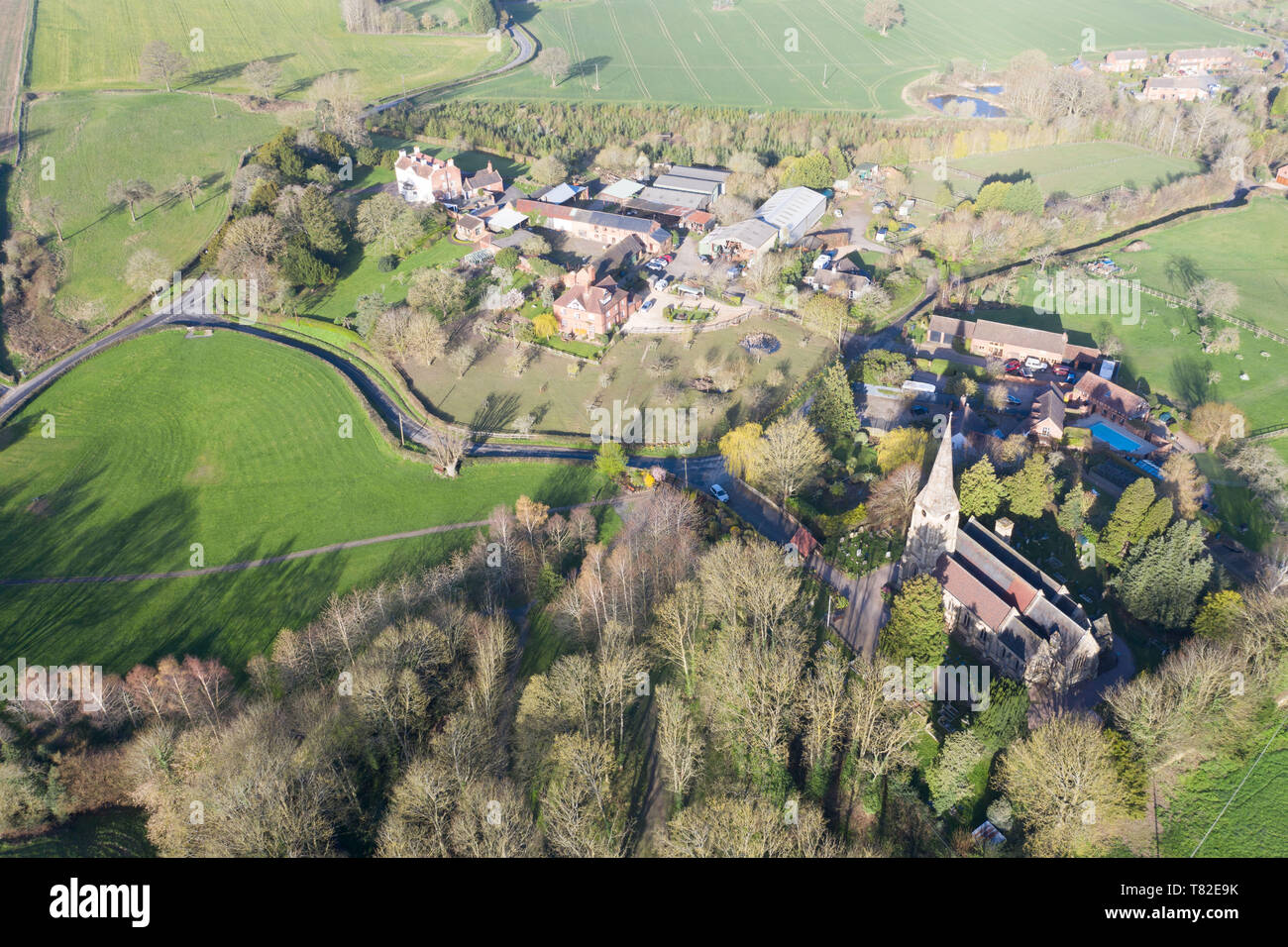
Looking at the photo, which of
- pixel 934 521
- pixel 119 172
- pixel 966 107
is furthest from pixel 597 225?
pixel 966 107

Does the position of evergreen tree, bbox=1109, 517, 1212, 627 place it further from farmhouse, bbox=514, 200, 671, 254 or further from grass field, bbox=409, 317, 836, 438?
farmhouse, bbox=514, 200, 671, 254

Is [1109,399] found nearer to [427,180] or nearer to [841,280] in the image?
[841,280]

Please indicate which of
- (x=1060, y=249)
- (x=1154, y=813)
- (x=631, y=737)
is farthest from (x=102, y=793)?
(x=1060, y=249)

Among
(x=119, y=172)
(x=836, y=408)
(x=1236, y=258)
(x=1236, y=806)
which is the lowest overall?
(x=1236, y=806)

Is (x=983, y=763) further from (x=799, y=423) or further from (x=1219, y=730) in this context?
(x=799, y=423)

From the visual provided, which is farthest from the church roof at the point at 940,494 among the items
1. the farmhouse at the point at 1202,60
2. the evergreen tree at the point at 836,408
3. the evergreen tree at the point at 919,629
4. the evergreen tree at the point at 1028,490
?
the farmhouse at the point at 1202,60

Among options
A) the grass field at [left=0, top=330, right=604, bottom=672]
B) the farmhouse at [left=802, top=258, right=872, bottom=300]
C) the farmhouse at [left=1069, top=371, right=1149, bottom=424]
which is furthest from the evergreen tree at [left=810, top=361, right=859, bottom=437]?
the farmhouse at [left=802, top=258, right=872, bottom=300]
